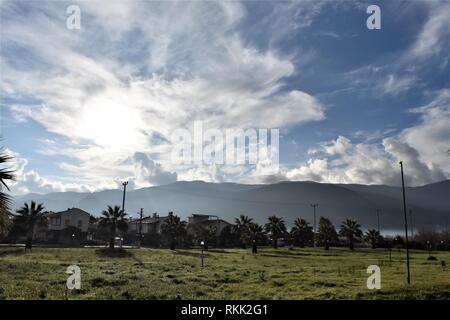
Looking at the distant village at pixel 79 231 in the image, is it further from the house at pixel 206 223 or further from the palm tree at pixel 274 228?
the palm tree at pixel 274 228

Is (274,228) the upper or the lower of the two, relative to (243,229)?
upper

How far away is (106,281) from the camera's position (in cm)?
3050

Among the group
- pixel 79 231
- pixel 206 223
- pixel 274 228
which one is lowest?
pixel 79 231

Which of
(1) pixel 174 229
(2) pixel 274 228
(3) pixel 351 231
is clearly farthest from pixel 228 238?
(3) pixel 351 231

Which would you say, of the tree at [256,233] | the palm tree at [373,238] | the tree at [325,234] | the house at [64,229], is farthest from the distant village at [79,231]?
the palm tree at [373,238]

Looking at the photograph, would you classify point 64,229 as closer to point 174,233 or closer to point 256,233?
point 174,233

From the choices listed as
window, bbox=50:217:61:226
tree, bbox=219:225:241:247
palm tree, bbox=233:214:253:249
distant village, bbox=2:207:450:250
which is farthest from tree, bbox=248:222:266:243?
window, bbox=50:217:61:226

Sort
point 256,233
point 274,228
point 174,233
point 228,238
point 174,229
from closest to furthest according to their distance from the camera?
point 174,233
point 174,229
point 256,233
point 274,228
point 228,238

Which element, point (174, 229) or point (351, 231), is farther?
point (351, 231)

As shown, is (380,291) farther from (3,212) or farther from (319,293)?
(3,212)

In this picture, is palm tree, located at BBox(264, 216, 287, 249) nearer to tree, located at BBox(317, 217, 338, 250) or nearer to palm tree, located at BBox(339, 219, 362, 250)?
tree, located at BBox(317, 217, 338, 250)
